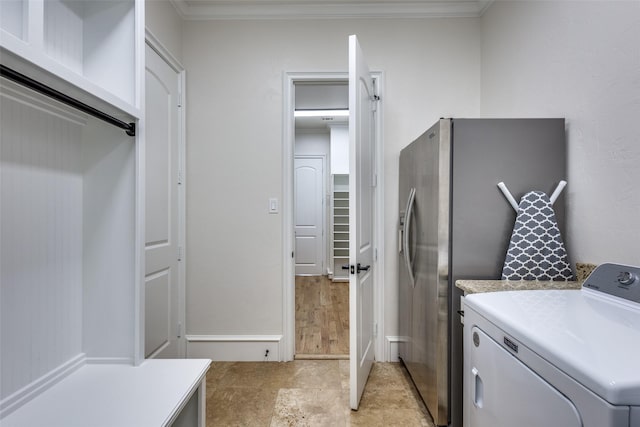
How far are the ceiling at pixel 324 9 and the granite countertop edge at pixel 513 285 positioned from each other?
84.2 inches

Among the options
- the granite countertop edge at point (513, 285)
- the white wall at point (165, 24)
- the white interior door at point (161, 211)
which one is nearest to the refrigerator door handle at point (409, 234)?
the granite countertop edge at point (513, 285)

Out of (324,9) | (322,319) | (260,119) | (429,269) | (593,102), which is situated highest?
(324,9)

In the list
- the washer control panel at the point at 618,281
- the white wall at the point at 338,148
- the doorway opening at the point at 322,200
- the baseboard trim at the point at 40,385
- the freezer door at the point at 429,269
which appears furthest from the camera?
the white wall at the point at 338,148

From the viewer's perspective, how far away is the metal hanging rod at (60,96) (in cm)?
72

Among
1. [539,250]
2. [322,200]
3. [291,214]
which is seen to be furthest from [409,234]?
[322,200]

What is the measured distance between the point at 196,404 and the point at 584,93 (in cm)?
211

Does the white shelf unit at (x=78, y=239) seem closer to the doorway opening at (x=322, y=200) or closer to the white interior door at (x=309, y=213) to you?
the doorway opening at (x=322, y=200)

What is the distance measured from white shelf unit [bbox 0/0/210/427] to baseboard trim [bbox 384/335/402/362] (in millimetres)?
1684

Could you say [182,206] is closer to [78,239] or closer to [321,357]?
[78,239]

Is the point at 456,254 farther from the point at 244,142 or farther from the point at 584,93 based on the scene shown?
the point at 244,142

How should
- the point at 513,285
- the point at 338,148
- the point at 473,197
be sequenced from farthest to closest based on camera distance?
the point at 338,148 → the point at 473,197 → the point at 513,285

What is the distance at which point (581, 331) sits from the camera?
724mm

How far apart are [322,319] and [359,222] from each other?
2.02 meters

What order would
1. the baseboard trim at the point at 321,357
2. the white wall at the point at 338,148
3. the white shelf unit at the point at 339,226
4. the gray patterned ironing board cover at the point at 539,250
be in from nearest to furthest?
the gray patterned ironing board cover at the point at 539,250 → the baseboard trim at the point at 321,357 → the white wall at the point at 338,148 → the white shelf unit at the point at 339,226
